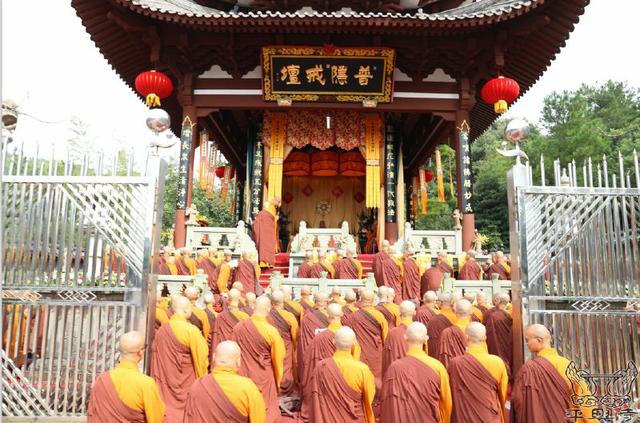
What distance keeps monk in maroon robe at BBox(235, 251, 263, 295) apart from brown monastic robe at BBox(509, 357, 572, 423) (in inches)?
202

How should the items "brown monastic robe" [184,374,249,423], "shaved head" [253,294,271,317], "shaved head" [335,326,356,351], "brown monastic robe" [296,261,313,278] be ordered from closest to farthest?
"brown monastic robe" [184,374,249,423]
"shaved head" [335,326,356,351]
"shaved head" [253,294,271,317]
"brown monastic robe" [296,261,313,278]

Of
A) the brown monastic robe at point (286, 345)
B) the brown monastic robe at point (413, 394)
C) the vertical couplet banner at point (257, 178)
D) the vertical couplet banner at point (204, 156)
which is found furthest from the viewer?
the vertical couplet banner at point (257, 178)

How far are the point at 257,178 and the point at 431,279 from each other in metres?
5.64

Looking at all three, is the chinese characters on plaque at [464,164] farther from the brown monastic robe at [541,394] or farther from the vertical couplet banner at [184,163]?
the brown monastic robe at [541,394]

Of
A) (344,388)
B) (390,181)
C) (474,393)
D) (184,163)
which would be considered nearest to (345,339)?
(344,388)

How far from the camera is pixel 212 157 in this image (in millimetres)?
14000

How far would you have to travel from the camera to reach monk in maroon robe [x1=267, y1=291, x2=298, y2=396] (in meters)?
5.70

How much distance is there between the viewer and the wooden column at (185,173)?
10406mm

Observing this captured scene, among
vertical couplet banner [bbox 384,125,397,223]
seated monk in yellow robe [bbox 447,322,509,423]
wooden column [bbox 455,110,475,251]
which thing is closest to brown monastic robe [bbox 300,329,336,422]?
seated monk in yellow robe [bbox 447,322,509,423]

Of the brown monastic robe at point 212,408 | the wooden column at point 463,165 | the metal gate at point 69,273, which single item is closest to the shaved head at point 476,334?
the brown monastic robe at point 212,408

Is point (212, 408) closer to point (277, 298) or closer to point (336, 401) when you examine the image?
point (336, 401)

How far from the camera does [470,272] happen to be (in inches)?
352

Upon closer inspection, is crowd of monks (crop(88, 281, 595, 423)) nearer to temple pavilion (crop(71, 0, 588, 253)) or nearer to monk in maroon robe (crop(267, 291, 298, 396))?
monk in maroon robe (crop(267, 291, 298, 396))

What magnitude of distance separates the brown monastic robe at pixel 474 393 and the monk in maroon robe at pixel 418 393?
0.88 ft
